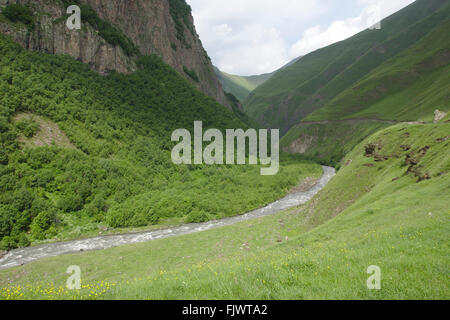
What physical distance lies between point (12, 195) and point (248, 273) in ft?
141

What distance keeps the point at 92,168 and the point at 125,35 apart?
68636 millimetres

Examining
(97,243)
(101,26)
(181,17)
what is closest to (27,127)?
(97,243)

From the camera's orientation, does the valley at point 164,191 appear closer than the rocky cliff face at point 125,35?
Yes

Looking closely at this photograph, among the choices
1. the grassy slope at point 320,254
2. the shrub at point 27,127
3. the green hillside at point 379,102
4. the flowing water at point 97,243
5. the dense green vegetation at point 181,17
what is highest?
the dense green vegetation at point 181,17

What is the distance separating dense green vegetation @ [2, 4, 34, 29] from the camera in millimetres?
58838

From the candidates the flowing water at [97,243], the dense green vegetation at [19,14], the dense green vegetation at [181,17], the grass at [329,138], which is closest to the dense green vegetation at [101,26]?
the dense green vegetation at [19,14]

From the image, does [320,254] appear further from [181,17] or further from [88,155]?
[181,17]

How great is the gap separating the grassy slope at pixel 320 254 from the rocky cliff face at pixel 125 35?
66.4 metres

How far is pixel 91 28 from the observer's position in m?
74.5

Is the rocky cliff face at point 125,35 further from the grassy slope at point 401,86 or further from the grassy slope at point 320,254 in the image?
the grassy slope at point 401,86

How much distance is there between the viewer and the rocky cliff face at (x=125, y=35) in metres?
63.9

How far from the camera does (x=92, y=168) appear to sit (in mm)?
47281

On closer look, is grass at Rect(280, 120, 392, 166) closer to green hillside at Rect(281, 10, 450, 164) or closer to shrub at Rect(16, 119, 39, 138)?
green hillside at Rect(281, 10, 450, 164)
